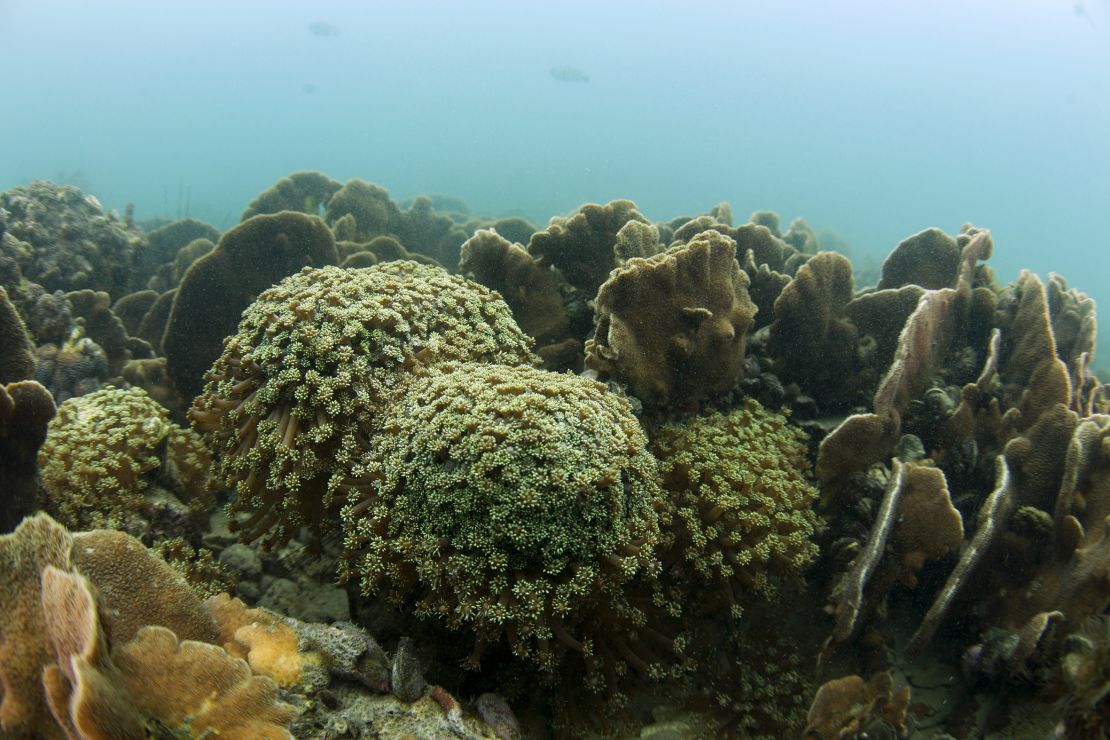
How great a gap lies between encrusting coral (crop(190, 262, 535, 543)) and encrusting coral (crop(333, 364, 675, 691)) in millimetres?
435

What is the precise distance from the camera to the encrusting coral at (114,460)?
3945mm

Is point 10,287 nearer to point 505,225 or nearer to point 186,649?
point 186,649


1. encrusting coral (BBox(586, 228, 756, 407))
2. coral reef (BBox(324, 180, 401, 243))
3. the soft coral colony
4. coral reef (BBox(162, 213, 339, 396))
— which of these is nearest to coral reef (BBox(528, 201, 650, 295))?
the soft coral colony

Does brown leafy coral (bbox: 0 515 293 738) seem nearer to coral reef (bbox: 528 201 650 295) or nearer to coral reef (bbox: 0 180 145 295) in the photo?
coral reef (bbox: 528 201 650 295)

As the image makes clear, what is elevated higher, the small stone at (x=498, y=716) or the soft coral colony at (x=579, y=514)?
the soft coral colony at (x=579, y=514)

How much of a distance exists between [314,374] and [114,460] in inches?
77.0

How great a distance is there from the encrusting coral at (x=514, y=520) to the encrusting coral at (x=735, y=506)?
1.75 feet

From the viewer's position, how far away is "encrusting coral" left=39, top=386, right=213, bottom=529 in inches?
155

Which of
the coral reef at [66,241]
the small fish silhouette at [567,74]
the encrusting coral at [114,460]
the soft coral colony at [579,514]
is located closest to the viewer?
the soft coral colony at [579,514]

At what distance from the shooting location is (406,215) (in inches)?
516

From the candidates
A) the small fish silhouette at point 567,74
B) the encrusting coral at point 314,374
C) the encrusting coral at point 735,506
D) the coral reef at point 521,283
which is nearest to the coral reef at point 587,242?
the coral reef at point 521,283

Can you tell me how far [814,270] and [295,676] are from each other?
5250 mm

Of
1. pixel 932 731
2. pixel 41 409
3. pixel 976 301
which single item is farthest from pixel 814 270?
pixel 41 409

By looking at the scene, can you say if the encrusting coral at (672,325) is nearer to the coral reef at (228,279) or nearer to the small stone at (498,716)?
the small stone at (498,716)
